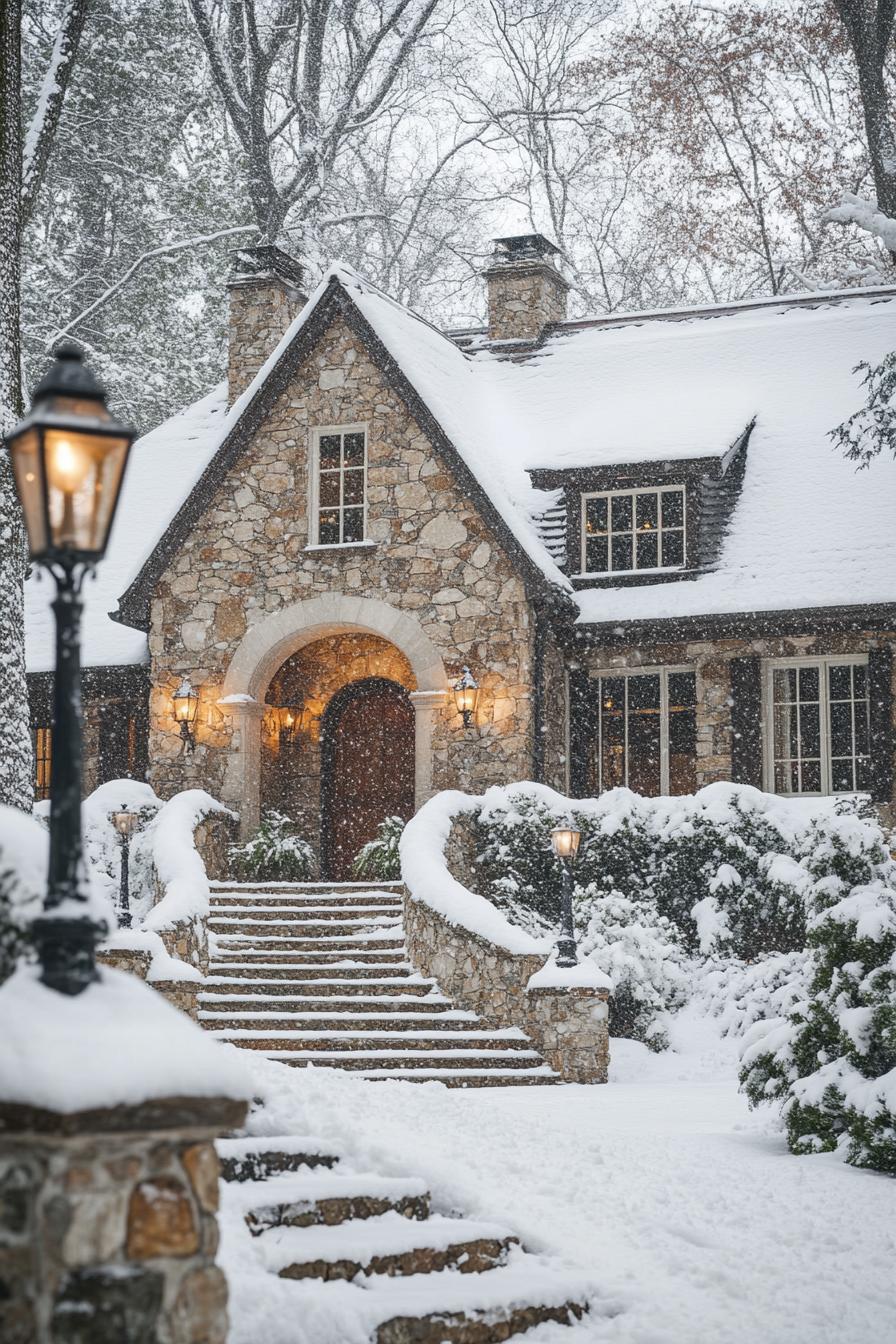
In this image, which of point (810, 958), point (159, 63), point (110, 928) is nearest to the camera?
point (110, 928)

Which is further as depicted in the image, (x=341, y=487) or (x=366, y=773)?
(x=366, y=773)

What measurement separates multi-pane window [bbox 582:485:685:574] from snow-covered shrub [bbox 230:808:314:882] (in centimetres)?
485

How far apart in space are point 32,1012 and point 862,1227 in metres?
4.69

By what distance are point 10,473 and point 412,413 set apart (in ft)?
26.6

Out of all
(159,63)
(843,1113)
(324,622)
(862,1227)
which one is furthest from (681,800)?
(159,63)

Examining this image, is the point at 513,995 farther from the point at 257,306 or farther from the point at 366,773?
the point at 257,306

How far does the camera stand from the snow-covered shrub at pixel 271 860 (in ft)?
58.8

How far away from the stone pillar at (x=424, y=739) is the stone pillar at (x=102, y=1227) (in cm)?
1380

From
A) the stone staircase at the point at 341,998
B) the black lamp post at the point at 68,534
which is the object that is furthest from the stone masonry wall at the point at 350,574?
the black lamp post at the point at 68,534

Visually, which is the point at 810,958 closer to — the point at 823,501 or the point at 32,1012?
the point at 32,1012

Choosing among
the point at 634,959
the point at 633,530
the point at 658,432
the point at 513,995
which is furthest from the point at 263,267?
the point at 513,995

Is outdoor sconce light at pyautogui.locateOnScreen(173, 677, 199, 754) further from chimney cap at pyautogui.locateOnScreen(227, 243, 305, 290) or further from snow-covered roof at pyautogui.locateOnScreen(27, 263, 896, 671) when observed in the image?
chimney cap at pyautogui.locateOnScreen(227, 243, 305, 290)

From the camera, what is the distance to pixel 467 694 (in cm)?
1794

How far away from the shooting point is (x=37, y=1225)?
4.14 m
